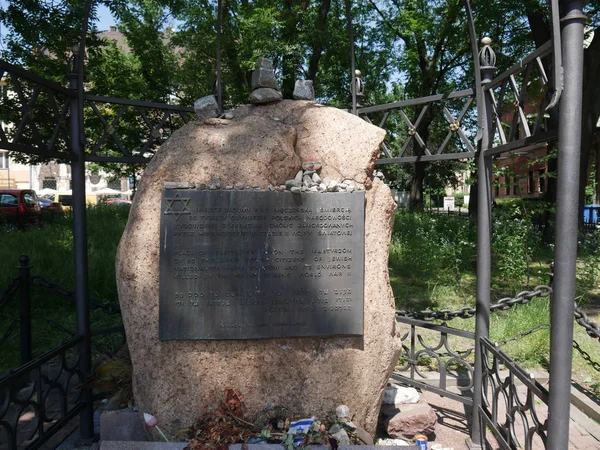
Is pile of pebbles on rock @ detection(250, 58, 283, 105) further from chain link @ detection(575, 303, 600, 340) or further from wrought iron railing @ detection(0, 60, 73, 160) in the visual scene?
chain link @ detection(575, 303, 600, 340)

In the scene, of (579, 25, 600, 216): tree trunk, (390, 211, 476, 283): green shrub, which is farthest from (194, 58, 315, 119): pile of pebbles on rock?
(579, 25, 600, 216): tree trunk

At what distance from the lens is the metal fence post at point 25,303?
4229 mm

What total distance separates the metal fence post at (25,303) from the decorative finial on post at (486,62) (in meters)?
4.45

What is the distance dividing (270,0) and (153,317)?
1213 centimetres

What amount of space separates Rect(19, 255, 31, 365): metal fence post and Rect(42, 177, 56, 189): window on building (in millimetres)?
42459

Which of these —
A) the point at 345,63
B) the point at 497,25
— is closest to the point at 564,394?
the point at 497,25

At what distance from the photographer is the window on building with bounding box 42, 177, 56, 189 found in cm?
4131

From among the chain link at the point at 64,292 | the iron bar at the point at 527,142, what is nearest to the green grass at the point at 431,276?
the chain link at the point at 64,292

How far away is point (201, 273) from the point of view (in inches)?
131

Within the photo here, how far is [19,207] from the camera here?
1662cm

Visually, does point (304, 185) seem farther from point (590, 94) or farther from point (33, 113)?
point (590, 94)

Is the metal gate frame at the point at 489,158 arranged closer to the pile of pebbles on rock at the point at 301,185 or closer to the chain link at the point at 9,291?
the chain link at the point at 9,291

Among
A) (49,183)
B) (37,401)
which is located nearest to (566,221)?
(37,401)

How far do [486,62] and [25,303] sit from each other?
186 inches
